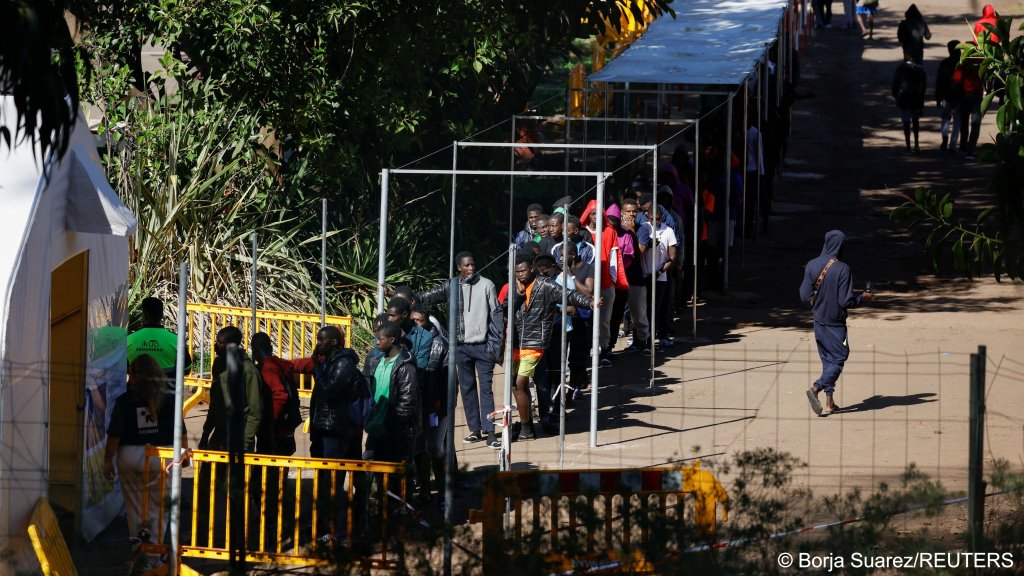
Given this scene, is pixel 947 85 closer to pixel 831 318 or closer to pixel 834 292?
pixel 834 292

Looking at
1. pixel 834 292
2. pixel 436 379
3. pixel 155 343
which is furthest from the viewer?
pixel 834 292

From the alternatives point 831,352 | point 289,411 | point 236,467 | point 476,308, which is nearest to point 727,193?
point 831,352

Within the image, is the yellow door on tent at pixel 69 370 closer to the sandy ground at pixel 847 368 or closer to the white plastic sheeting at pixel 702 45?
the sandy ground at pixel 847 368

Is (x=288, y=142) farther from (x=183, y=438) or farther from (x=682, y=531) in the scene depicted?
(x=682, y=531)

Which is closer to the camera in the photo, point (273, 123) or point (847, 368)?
point (847, 368)

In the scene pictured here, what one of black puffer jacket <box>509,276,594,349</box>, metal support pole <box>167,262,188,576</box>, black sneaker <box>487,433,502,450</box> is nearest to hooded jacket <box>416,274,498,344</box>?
black puffer jacket <box>509,276,594,349</box>

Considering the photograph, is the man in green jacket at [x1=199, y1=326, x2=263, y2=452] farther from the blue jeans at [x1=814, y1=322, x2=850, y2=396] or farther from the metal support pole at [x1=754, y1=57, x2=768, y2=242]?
the metal support pole at [x1=754, y1=57, x2=768, y2=242]

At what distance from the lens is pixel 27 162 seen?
8.67 metres

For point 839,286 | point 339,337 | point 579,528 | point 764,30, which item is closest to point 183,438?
point 339,337

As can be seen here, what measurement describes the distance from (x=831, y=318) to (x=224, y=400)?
5.32 metres

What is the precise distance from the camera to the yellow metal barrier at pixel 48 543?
27.0ft

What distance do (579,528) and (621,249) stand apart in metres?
7.05

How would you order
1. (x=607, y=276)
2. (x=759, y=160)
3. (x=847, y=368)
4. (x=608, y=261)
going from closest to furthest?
(x=607, y=276)
(x=608, y=261)
(x=847, y=368)
(x=759, y=160)

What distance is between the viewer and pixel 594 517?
736cm
